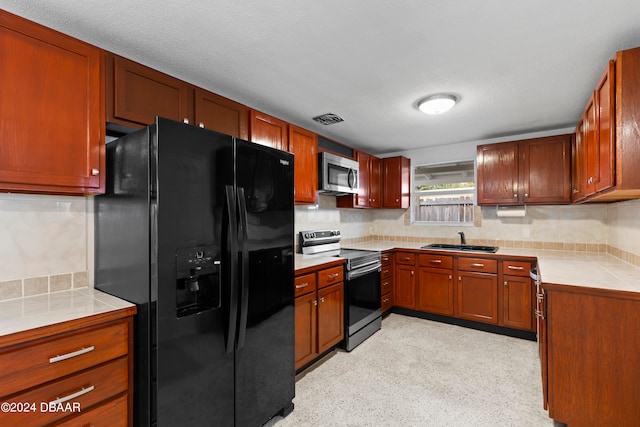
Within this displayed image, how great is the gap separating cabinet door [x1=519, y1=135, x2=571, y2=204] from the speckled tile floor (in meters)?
1.65

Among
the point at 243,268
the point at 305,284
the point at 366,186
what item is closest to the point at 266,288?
the point at 243,268

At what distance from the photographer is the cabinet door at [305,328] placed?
8.17ft

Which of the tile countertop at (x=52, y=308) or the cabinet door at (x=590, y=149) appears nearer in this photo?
the tile countertop at (x=52, y=308)

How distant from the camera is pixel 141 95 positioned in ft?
6.22

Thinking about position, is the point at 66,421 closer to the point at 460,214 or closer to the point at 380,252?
the point at 380,252

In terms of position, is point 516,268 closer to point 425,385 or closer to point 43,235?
point 425,385

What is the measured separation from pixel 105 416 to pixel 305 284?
1.46m

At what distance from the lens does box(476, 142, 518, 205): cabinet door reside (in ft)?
12.2

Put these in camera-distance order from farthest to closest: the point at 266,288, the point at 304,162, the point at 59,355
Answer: the point at 304,162
the point at 266,288
the point at 59,355

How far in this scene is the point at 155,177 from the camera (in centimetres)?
147

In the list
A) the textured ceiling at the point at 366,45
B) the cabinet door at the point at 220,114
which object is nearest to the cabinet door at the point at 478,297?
the textured ceiling at the point at 366,45

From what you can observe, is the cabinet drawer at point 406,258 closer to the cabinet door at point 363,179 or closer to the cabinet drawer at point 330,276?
the cabinet door at point 363,179

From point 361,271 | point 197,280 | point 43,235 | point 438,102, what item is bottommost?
point 361,271

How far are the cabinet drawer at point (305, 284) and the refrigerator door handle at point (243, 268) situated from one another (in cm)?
68
